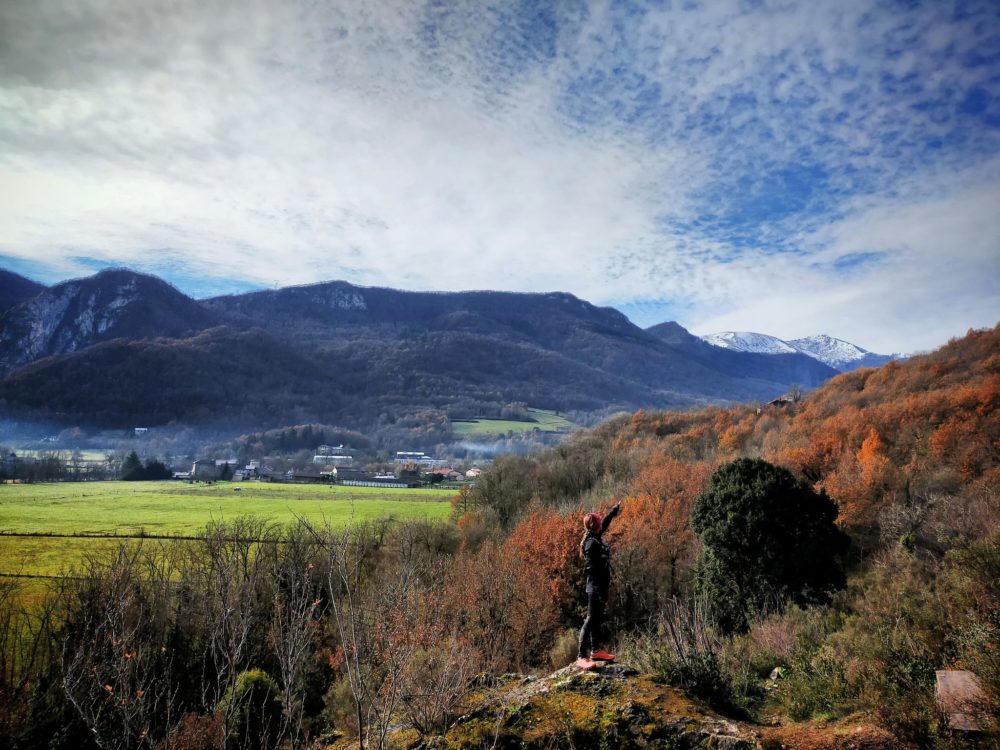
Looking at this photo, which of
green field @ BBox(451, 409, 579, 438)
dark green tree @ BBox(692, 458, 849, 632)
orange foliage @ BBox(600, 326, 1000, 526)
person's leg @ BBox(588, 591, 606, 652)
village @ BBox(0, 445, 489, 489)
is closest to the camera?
person's leg @ BBox(588, 591, 606, 652)

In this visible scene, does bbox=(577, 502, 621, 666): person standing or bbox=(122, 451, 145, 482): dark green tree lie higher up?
bbox=(577, 502, 621, 666): person standing

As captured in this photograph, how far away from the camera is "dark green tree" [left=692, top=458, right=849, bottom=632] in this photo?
2238 cm

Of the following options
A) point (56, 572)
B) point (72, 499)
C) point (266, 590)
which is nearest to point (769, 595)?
point (266, 590)

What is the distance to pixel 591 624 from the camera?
29.5 ft

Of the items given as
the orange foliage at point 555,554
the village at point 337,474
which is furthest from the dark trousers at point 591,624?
the village at point 337,474

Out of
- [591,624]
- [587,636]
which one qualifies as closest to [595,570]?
[591,624]

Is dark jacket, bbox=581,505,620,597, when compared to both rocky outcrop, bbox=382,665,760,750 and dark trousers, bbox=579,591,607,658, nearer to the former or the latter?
dark trousers, bbox=579,591,607,658

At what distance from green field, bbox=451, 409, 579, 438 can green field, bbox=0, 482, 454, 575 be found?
6658 centimetres

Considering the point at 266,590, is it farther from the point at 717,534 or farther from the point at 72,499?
the point at 72,499

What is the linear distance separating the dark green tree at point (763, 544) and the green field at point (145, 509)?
17205 mm

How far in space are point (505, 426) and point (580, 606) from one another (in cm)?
12602

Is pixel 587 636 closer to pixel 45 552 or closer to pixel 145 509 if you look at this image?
pixel 45 552

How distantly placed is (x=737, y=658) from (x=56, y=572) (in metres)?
35.1

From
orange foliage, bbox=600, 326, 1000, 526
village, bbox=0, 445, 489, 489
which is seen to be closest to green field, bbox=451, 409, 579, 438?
village, bbox=0, 445, 489, 489
